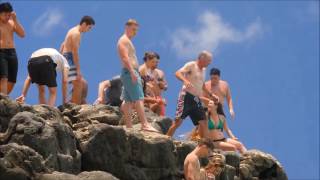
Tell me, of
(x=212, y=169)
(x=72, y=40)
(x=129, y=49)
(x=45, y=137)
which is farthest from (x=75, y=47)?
(x=212, y=169)

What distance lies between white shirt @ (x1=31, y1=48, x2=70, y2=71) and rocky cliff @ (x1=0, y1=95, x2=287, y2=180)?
48.5 inches

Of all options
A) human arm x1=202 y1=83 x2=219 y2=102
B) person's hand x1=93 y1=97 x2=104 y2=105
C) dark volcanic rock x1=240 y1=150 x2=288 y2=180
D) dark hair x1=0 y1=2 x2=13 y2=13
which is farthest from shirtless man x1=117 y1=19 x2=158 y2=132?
dark volcanic rock x1=240 y1=150 x2=288 y2=180

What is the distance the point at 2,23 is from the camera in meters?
21.1

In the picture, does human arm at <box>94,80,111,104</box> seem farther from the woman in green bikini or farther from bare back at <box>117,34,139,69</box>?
bare back at <box>117,34,139,69</box>

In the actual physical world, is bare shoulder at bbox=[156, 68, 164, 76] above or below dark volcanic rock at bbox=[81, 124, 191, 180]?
above

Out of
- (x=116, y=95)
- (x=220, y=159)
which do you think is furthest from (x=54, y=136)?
(x=116, y=95)

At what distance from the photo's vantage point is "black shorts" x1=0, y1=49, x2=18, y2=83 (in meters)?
20.6

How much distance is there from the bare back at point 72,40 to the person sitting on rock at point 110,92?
10.6 ft

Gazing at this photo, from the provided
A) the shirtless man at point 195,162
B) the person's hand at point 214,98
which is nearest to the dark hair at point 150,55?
the person's hand at point 214,98

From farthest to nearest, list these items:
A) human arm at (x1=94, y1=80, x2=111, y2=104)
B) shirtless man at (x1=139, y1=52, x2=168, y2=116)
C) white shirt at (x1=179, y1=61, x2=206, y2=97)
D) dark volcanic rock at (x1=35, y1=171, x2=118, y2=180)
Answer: human arm at (x1=94, y1=80, x2=111, y2=104) < shirtless man at (x1=139, y1=52, x2=168, y2=116) < white shirt at (x1=179, y1=61, x2=206, y2=97) < dark volcanic rock at (x1=35, y1=171, x2=118, y2=180)

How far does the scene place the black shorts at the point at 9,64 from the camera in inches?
811

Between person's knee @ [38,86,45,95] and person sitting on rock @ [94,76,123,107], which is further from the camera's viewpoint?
person sitting on rock @ [94,76,123,107]

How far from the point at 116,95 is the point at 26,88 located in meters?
4.40

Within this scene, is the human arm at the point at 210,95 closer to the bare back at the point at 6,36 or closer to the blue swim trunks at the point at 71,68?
the blue swim trunks at the point at 71,68
